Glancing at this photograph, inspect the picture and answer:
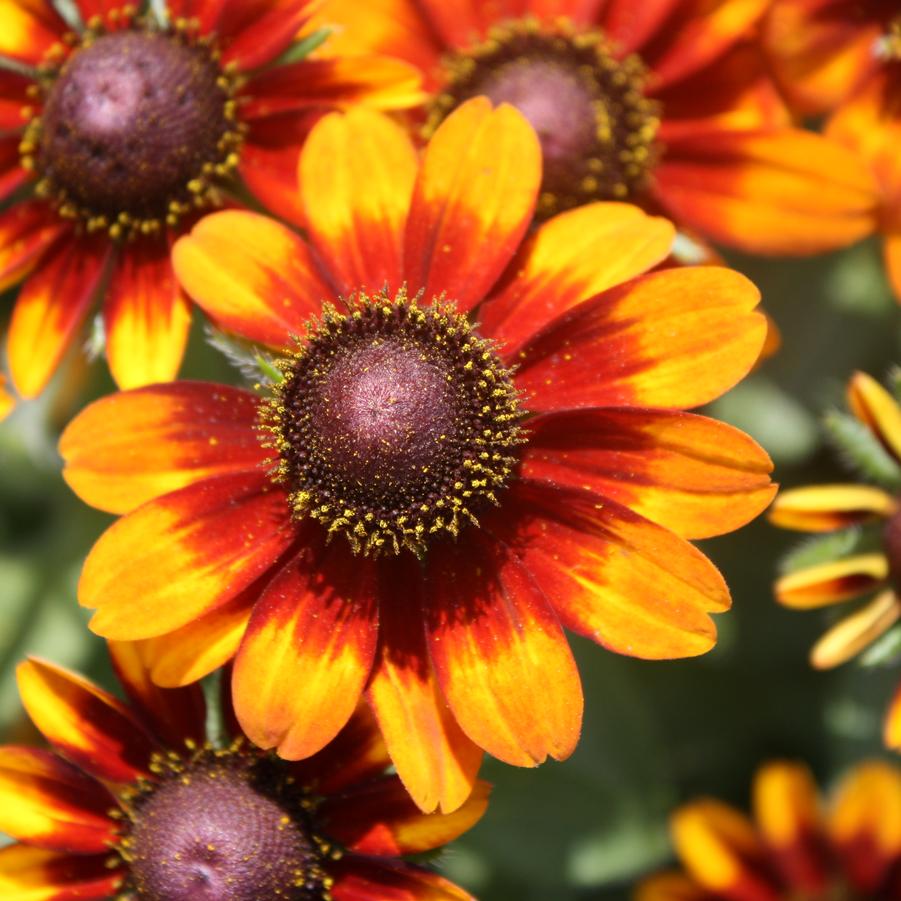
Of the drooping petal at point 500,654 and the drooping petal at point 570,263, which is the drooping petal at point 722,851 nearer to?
the drooping petal at point 500,654

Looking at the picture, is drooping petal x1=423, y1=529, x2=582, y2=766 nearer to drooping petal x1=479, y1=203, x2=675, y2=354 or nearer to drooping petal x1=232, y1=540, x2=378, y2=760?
drooping petal x1=232, y1=540, x2=378, y2=760

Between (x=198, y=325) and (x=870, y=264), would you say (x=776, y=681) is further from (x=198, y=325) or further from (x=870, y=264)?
(x=198, y=325)

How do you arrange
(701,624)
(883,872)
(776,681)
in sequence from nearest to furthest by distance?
1. (701,624)
2. (883,872)
3. (776,681)

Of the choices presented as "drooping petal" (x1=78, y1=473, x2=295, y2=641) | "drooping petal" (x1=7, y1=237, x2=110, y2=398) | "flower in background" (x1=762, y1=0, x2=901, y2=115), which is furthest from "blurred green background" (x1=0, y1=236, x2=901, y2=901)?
"drooping petal" (x1=78, y1=473, x2=295, y2=641)

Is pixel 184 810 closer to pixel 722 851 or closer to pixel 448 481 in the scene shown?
pixel 448 481

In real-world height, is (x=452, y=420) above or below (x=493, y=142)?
below

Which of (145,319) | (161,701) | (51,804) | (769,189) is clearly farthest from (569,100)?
(51,804)

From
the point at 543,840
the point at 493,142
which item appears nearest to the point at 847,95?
the point at 493,142
